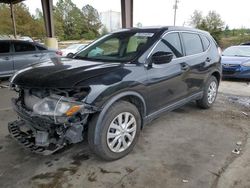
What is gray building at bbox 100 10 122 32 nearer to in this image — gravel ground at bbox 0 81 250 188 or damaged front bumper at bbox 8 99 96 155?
gravel ground at bbox 0 81 250 188

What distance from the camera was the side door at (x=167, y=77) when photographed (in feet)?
11.5

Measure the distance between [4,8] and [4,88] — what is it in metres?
30.2

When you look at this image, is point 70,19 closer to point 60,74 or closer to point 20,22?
point 20,22

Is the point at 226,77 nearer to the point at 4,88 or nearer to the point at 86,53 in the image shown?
the point at 86,53

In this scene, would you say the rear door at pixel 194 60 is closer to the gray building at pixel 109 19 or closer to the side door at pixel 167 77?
the side door at pixel 167 77

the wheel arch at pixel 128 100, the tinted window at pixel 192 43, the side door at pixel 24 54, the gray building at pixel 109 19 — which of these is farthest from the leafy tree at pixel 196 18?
the wheel arch at pixel 128 100

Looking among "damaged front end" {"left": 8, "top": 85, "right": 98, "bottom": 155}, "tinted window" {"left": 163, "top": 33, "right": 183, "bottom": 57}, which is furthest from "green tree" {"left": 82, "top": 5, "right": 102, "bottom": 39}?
"damaged front end" {"left": 8, "top": 85, "right": 98, "bottom": 155}

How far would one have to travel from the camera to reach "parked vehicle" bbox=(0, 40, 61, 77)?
7801 millimetres

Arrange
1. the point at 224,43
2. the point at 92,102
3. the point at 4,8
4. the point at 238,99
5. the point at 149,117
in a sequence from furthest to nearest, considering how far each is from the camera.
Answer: the point at 4,8, the point at 224,43, the point at 238,99, the point at 149,117, the point at 92,102

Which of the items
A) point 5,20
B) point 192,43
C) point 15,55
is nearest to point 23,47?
point 15,55

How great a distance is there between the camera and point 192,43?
448cm

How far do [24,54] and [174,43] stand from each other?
590 centimetres

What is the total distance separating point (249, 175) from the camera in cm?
292

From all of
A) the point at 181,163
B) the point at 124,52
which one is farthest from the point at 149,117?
the point at 124,52
